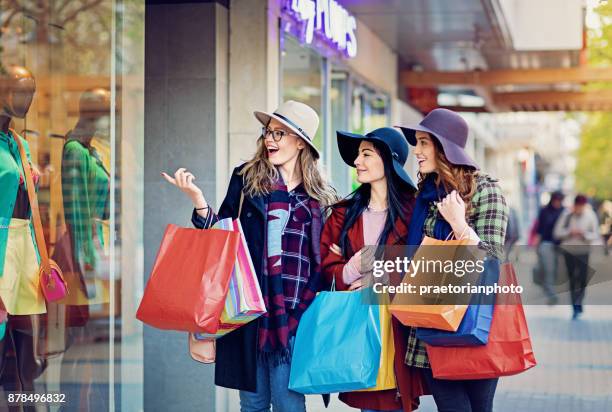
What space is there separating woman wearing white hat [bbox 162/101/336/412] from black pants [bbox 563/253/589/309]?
8793 millimetres

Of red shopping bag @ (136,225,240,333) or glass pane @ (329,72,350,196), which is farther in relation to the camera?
glass pane @ (329,72,350,196)

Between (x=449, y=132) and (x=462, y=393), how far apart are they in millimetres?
1165

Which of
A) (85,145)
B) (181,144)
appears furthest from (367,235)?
(181,144)

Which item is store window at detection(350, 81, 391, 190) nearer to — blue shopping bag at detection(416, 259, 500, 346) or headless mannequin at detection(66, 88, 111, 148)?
headless mannequin at detection(66, 88, 111, 148)

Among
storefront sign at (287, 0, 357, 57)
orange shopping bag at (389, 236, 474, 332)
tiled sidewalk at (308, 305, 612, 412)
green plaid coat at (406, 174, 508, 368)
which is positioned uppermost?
storefront sign at (287, 0, 357, 57)

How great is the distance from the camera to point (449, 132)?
4.95 meters

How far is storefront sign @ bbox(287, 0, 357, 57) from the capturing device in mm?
8852

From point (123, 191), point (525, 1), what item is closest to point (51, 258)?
point (123, 191)

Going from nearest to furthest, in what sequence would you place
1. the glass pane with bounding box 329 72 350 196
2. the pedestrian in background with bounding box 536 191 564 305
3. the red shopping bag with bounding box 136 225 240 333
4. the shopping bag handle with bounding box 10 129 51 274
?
the red shopping bag with bounding box 136 225 240 333, the shopping bag handle with bounding box 10 129 51 274, the glass pane with bounding box 329 72 350 196, the pedestrian in background with bounding box 536 191 564 305

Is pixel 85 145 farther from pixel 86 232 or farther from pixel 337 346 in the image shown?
pixel 337 346

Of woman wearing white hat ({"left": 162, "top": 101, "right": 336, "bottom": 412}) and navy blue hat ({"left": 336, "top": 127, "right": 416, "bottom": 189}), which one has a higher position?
navy blue hat ({"left": 336, "top": 127, "right": 416, "bottom": 189})

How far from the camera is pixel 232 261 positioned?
4.72m

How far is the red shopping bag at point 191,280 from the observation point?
15.3 feet

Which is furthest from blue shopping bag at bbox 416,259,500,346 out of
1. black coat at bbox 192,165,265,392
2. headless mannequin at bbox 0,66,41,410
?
headless mannequin at bbox 0,66,41,410
